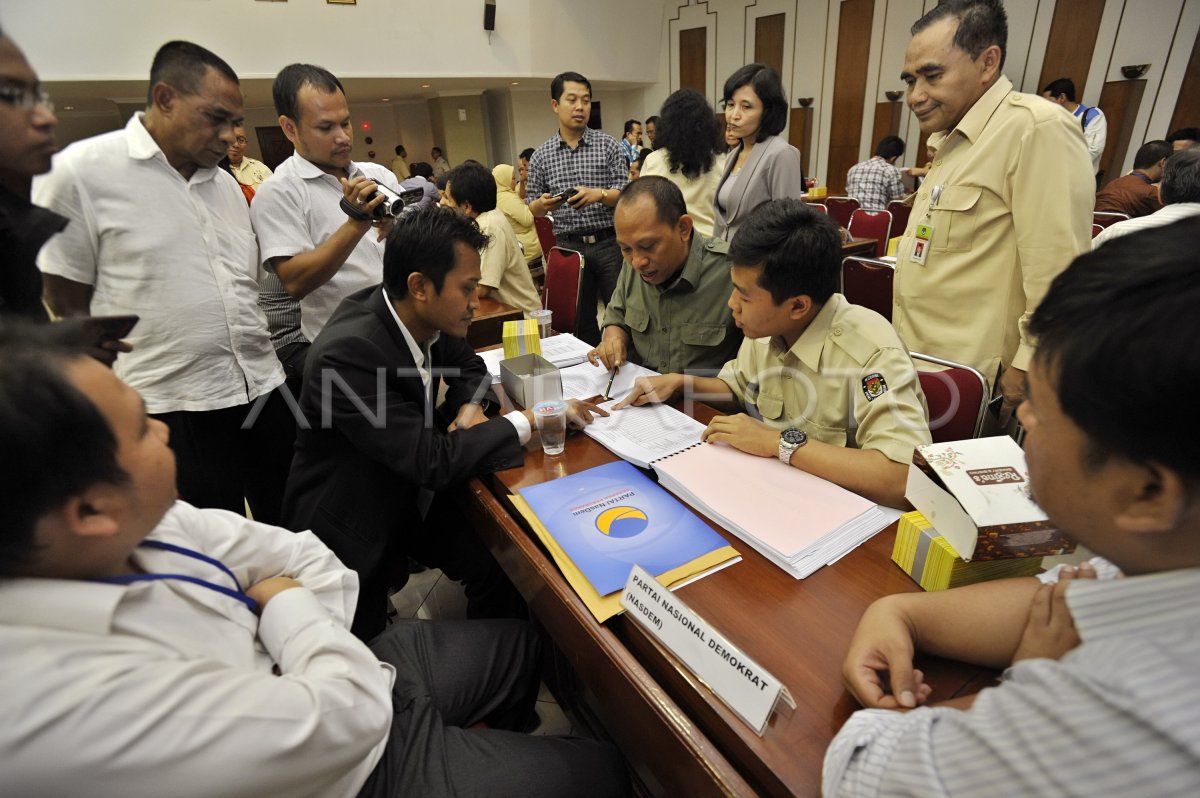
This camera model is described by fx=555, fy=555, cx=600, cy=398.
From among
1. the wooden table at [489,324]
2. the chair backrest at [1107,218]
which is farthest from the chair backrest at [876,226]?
the wooden table at [489,324]

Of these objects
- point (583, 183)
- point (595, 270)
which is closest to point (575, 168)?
point (583, 183)

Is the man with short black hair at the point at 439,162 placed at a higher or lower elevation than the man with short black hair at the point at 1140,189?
higher

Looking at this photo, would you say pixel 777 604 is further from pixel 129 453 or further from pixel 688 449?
pixel 129 453

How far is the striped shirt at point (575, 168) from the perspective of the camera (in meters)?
3.42

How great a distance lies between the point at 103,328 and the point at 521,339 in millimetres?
1239

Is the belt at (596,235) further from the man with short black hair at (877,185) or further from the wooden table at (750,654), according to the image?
the man with short black hair at (877,185)

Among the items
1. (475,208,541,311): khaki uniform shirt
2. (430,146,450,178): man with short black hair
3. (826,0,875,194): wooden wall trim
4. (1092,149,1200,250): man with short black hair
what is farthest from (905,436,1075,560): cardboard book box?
(430,146,450,178): man with short black hair

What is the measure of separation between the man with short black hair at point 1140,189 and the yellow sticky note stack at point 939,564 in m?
4.41

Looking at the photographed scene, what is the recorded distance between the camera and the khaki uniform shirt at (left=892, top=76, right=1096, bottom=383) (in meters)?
1.52

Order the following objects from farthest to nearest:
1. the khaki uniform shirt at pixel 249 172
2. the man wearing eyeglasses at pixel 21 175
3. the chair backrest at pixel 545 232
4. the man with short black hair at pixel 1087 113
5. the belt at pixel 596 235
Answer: the man with short black hair at pixel 1087 113 < the chair backrest at pixel 545 232 < the khaki uniform shirt at pixel 249 172 < the belt at pixel 596 235 < the man wearing eyeglasses at pixel 21 175

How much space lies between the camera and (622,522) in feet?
3.48

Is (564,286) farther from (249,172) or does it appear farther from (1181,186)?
(249,172)

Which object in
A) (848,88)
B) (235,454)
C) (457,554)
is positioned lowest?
(457,554)

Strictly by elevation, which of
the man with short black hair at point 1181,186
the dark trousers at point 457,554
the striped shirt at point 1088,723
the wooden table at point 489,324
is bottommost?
the dark trousers at point 457,554
